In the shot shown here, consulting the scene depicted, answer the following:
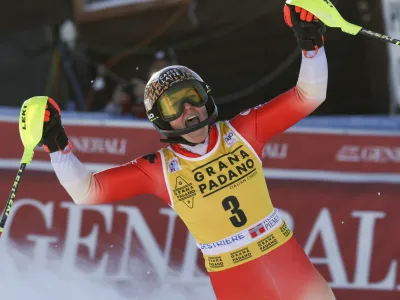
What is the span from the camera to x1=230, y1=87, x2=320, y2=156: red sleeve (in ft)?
12.9

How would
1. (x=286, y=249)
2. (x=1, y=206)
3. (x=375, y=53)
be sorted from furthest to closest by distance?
(x=375, y=53) → (x=1, y=206) → (x=286, y=249)

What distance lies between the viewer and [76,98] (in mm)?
7145

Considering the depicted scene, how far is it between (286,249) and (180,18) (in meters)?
3.57

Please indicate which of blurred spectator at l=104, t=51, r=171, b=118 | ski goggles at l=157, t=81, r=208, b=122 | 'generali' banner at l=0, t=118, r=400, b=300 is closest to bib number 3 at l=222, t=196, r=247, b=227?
ski goggles at l=157, t=81, r=208, b=122

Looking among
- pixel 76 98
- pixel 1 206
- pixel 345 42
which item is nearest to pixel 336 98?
pixel 345 42

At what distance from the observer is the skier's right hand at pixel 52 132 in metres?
3.85

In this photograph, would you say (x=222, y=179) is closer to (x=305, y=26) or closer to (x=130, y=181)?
(x=130, y=181)

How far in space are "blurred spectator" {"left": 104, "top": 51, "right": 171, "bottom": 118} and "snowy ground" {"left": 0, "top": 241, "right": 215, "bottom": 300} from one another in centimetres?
126

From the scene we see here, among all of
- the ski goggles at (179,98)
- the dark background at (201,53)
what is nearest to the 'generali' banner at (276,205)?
the dark background at (201,53)

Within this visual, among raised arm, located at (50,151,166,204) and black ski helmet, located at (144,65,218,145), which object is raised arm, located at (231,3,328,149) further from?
raised arm, located at (50,151,166,204)

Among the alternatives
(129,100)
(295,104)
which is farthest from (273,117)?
Result: (129,100)

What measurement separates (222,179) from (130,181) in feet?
1.45

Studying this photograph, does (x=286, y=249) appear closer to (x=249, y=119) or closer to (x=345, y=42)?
(x=249, y=119)

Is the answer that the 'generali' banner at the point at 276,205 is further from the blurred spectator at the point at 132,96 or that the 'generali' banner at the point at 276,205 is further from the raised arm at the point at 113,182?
the raised arm at the point at 113,182
